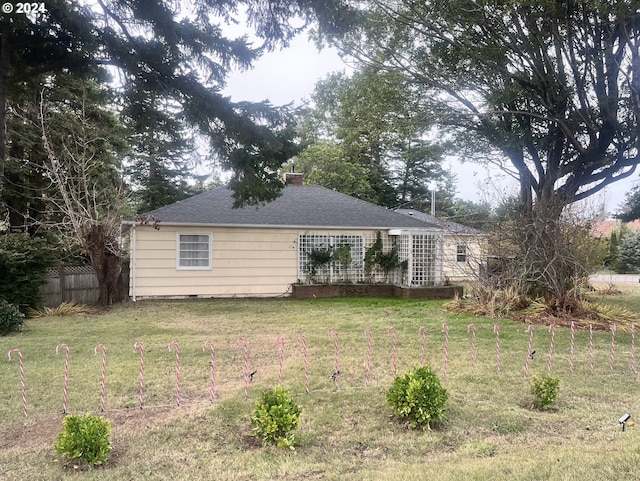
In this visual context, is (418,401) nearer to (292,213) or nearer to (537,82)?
(537,82)

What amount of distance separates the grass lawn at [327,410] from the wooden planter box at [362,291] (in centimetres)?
564

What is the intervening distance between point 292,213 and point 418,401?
11.6 meters

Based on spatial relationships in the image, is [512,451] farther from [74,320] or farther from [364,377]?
[74,320]

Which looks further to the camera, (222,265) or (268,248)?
(268,248)

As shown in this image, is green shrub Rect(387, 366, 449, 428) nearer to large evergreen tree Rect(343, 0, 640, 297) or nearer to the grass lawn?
the grass lawn

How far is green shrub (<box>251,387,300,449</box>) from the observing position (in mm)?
3555

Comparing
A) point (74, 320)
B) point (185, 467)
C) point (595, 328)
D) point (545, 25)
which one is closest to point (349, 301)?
point (595, 328)

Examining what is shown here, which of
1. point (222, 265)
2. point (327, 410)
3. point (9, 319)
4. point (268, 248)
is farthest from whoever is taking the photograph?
point (268, 248)

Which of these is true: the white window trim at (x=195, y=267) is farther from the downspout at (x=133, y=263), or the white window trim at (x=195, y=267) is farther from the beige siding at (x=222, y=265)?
the downspout at (x=133, y=263)

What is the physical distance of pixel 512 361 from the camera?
631 centimetres

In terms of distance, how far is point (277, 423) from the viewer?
358 centimetres

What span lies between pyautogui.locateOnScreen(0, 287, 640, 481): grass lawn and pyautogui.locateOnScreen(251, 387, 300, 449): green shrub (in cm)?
8

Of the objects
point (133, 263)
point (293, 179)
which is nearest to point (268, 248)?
point (133, 263)

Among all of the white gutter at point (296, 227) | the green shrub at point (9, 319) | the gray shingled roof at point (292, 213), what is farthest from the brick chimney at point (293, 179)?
the green shrub at point (9, 319)
